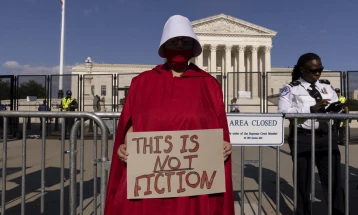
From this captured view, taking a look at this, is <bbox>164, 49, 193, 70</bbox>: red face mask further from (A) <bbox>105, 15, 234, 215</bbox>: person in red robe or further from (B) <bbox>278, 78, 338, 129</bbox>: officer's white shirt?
(B) <bbox>278, 78, 338, 129</bbox>: officer's white shirt

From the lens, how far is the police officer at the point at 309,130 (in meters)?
3.31

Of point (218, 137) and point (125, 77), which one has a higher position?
point (125, 77)

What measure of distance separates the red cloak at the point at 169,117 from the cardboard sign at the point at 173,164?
5 cm

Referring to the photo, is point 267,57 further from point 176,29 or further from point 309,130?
point 176,29

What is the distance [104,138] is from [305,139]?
213cm

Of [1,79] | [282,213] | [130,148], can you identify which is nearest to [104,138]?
[130,148]

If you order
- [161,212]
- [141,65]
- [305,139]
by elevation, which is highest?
[141,65]

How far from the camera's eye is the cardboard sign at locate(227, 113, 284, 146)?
10.5 ft

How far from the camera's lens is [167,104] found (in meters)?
2.04

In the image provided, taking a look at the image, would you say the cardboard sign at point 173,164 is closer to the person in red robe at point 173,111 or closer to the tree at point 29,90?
the person in red robe at point 173,111

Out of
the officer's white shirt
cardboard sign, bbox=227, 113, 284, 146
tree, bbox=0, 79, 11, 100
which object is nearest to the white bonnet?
cardboard sign, bbox=227, 113, 284, 146

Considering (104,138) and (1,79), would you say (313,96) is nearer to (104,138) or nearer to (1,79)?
(104,138)

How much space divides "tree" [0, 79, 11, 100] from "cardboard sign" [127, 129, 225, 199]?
14443 mm

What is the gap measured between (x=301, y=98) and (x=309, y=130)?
1.18ft
